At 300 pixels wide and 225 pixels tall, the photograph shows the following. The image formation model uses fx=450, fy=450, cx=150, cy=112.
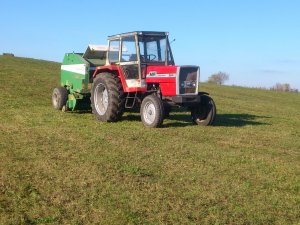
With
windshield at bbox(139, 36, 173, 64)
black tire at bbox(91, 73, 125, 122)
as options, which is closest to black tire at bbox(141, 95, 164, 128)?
black tire at bbox(91, 73, 125, 122)

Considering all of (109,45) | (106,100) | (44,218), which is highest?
(109,45)

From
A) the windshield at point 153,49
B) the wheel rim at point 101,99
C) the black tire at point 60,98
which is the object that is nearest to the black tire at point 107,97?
the wheel rim at point 101,99

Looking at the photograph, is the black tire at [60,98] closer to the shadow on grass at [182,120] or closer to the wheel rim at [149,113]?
the shadow on grass at [182,120]

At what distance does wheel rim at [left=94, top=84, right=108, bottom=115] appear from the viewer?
12766 millimetres

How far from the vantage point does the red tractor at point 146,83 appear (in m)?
11.5

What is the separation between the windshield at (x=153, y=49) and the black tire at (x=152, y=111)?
121cm

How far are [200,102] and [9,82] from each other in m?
10.9

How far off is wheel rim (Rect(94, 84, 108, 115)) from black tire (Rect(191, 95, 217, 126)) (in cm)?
249

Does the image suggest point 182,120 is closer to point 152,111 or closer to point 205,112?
point 205,112

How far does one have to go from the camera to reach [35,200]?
550cm

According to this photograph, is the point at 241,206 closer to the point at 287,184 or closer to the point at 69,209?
the point at 287,184

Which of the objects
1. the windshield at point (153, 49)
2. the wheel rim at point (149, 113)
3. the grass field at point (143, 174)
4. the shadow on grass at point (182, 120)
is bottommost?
the grass field at point (143, 174)

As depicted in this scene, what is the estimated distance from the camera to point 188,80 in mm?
11734

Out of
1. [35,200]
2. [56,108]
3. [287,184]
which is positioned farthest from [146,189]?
[56,108]
